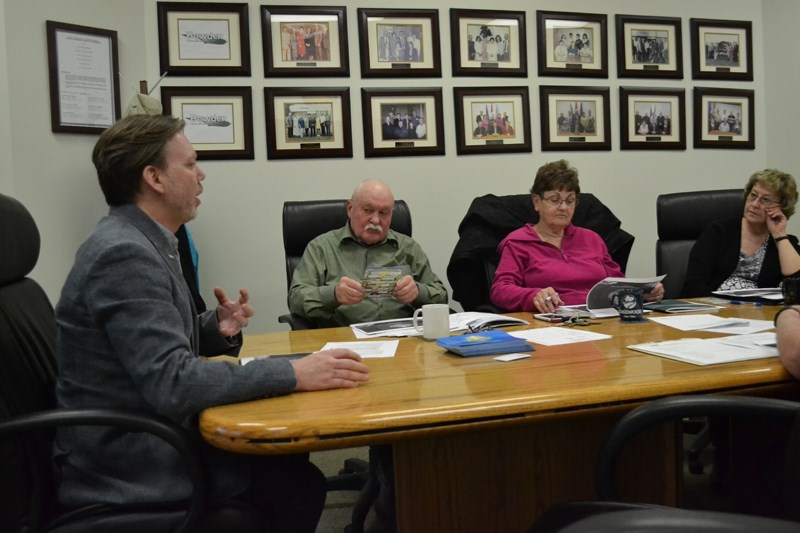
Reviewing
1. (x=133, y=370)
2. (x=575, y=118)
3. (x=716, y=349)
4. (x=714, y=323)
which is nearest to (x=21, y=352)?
(x=133, y=370)

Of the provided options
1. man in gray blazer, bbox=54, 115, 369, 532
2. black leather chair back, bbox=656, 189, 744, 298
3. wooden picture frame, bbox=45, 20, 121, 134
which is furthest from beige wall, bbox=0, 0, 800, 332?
man in gray blazer, bbox=54, 115, 369, 532

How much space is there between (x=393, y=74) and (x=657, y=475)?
263 cm

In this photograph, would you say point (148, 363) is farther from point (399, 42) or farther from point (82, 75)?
point (399, 42)

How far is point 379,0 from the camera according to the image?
345cm

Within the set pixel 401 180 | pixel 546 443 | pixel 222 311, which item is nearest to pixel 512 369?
pixel 546 443

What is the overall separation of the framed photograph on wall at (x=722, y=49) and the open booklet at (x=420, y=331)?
9.24ft

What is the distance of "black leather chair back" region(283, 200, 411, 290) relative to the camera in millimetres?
2785

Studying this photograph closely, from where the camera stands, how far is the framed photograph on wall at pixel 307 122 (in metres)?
3.35

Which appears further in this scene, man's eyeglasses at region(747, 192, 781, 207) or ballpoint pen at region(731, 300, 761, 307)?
man's eyeglasses at region(747, 192, 781, 207)

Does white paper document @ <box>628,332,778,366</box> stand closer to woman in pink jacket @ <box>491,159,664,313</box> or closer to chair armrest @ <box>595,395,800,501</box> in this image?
chair armrest @ <box>595,395,800,501</box>

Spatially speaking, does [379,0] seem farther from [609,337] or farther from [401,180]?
[609,337]

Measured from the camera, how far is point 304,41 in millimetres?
3363

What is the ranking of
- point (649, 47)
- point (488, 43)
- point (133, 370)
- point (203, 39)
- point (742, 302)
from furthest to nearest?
point (649, 47), point (488, 43), point (203, 39), point (742, 302), point (133, 370)

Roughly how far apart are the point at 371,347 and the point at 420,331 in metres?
0.26
